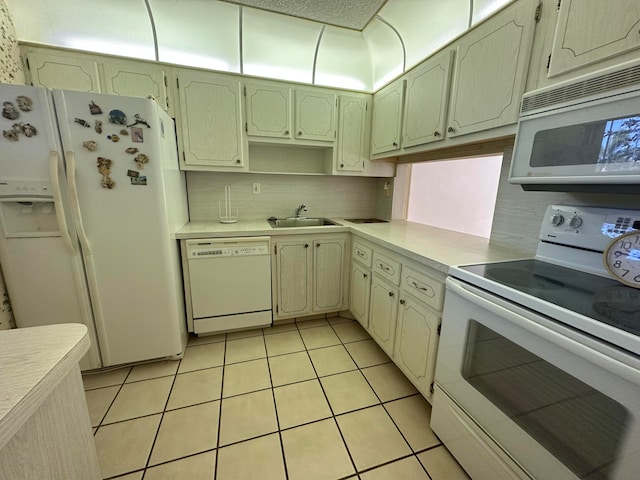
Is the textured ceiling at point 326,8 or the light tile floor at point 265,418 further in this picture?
the textured ceiling at point 326,8

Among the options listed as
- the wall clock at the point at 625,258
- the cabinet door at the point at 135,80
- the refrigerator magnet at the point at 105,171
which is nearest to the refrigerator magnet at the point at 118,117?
the refrigerator magnet at the point at 105,171

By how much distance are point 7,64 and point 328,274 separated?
260 cm

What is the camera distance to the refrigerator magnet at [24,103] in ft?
4.30

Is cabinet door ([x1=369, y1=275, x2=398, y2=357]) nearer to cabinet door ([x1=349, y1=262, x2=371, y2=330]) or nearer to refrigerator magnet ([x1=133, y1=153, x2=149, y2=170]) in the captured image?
cabinet door ([x1=349, y1=262, x2=371, y2=330])

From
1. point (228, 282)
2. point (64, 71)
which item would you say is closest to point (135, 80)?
point (64, 71)

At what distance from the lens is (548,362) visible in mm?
812

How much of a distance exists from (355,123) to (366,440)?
245 centimetres

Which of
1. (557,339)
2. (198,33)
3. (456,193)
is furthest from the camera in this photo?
(456,193)

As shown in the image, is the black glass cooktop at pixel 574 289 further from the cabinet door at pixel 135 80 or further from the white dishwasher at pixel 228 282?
the cabinet door at pixel 135 80

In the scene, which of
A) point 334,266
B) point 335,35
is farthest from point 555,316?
point 335,35

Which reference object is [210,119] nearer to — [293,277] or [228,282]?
[228,282]

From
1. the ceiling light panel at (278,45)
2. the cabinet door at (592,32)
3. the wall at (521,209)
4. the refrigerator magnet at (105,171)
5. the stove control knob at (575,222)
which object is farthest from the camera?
the ceiling light panel at (278,45)

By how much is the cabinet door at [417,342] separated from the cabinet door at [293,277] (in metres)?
0.93

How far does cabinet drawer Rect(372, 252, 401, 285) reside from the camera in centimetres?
164
